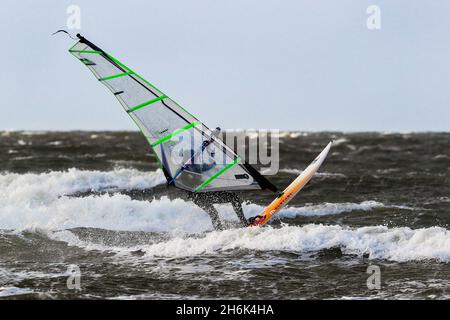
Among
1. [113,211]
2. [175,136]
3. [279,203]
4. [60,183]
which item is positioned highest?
[175,136]

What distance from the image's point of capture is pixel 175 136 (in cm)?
891

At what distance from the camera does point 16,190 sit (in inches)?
599

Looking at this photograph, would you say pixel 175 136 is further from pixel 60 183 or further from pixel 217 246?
pixel 60 183

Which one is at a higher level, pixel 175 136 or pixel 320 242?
pixel 175 136

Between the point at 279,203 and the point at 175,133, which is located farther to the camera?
the point at 279,203

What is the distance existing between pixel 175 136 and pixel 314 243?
2.70m

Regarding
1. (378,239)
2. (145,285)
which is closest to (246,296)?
(145,285)

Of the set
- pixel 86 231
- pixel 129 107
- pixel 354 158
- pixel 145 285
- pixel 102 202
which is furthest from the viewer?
pixel 354 158

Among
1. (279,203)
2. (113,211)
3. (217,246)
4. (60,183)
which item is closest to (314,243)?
(279,203)

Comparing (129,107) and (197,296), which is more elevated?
(129,107)

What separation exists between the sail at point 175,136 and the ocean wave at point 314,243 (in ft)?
2.78

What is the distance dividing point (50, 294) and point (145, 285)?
3.67 feet

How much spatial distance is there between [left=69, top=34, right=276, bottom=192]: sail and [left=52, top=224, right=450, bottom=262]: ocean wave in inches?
33.4
